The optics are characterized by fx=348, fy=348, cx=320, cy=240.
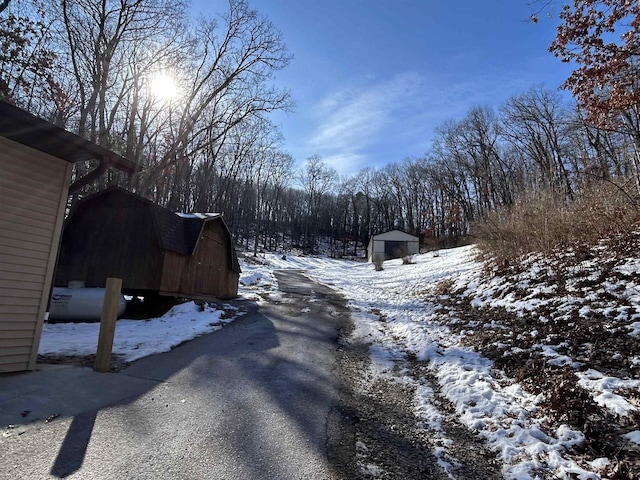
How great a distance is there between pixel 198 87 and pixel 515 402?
20016mm

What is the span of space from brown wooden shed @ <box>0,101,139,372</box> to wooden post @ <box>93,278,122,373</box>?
780 mm

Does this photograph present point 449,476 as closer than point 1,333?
Yes

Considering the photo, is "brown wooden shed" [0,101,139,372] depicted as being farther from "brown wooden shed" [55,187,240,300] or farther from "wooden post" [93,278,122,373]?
"brown wooden shed" [55,187,240,300]

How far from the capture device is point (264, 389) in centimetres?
453

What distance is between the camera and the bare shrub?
8.34m

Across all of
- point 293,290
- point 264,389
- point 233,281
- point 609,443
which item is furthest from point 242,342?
point 293,290

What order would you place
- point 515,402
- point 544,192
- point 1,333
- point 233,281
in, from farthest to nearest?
point 233,281, point 544,192, point 1,333, point 515,402

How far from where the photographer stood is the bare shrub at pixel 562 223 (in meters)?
8.34

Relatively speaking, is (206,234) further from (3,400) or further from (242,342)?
(3,400)

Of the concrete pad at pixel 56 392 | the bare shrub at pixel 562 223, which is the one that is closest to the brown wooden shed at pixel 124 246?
the concrete pad at pixel 56 392

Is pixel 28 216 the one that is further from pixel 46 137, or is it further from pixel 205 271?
pixel 205 271

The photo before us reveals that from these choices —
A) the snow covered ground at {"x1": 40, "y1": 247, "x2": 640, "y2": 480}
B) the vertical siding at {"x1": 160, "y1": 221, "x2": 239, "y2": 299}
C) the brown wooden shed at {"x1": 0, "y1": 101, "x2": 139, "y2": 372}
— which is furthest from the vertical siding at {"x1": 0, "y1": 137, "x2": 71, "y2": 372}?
the vertical siding at {"x1": 160, "y1": 221, "x2": 239, "y2": 299}

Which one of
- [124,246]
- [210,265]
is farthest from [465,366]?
A: [210,265]

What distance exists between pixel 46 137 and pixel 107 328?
2.73 metres
